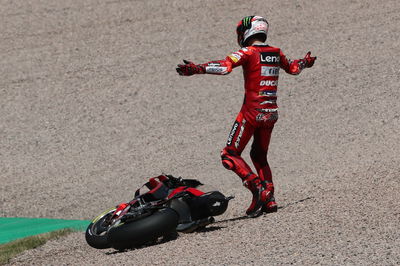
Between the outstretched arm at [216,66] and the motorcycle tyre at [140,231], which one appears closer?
the motorcycle tyre at [140,231]

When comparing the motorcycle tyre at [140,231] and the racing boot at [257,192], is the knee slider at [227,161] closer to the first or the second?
the racing boot at [257,192]

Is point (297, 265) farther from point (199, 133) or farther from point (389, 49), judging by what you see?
point (389, 49)

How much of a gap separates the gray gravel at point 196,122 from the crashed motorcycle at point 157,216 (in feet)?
0.57

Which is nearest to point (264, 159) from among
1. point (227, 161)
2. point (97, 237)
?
point (227, 161)

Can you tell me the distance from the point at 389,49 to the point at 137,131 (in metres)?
7.78

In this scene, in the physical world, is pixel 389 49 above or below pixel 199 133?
above

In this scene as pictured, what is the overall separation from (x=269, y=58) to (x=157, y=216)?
2426mm

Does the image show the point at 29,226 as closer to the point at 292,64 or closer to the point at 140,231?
the point at 140,231

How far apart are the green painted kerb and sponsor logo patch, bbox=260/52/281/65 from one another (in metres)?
4.23

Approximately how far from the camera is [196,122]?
17422 millimetres

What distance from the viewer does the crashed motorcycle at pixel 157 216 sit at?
765 cm

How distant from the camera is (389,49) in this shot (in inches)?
792

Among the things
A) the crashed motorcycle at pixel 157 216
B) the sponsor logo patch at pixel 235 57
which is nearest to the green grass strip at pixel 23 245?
the crashed motorcycle at pixel 157 216

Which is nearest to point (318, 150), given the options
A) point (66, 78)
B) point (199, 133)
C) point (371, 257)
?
point (199, 133)
